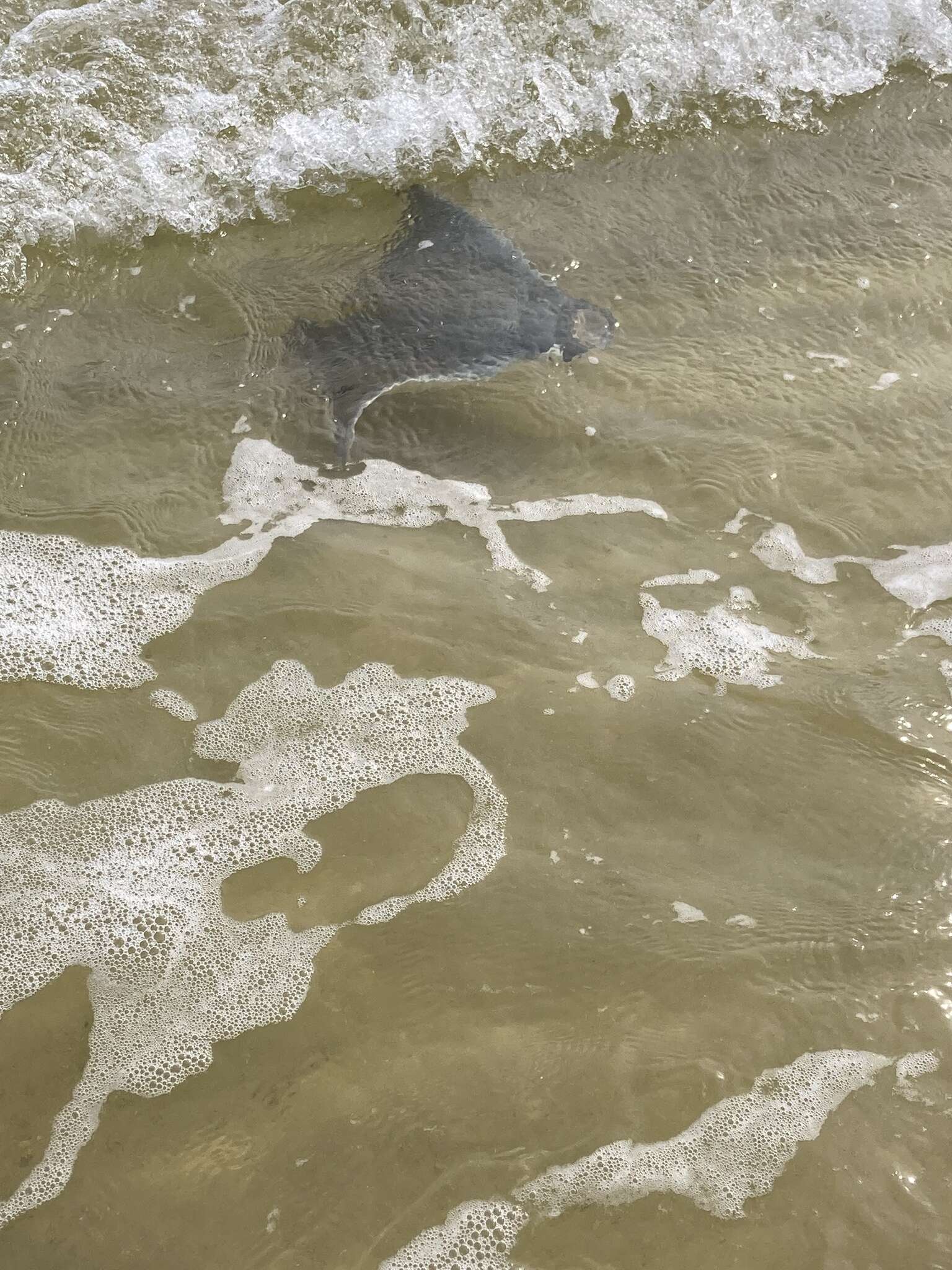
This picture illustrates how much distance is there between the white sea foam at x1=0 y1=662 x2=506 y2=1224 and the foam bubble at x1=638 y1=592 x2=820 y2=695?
2.24ft

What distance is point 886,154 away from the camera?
506 centimetres

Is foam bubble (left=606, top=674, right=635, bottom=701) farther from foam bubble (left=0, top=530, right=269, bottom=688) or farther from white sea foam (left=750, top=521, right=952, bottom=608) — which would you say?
foam bubble (left=0, top=530, right=269, bottom=688)

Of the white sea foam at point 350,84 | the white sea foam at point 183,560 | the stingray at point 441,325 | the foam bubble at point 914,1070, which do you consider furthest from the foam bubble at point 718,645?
the white sea foam at point 350,84

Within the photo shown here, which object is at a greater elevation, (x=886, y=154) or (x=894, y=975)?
(x=886, y=154)

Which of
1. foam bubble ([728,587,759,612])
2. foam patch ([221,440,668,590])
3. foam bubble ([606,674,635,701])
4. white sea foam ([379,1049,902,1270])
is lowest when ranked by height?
white sea foam ([379,1049,902,1270])

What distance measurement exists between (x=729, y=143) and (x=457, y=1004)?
449 centimetres

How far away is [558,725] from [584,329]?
1.95 m

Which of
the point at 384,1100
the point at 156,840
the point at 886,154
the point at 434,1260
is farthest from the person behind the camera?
the point at 886,154

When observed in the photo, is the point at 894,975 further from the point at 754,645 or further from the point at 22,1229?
the point at 22,1229

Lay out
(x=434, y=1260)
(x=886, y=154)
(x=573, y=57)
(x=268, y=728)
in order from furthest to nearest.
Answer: (x=573, y=57) < (x=886, y=154) < (x=268, y=728) < (x=434, y=1260)

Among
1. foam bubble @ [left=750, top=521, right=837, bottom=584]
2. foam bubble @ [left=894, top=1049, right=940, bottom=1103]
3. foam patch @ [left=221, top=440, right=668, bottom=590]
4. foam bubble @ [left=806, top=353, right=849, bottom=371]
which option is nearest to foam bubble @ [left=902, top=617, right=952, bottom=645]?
foam bubble @ [left=750, top=521, right=837, bottom=584]

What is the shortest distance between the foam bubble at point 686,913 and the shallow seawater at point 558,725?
0.08 ft

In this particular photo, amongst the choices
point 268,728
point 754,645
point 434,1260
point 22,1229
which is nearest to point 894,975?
point 754,645

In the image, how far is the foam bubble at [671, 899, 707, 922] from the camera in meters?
2.94
